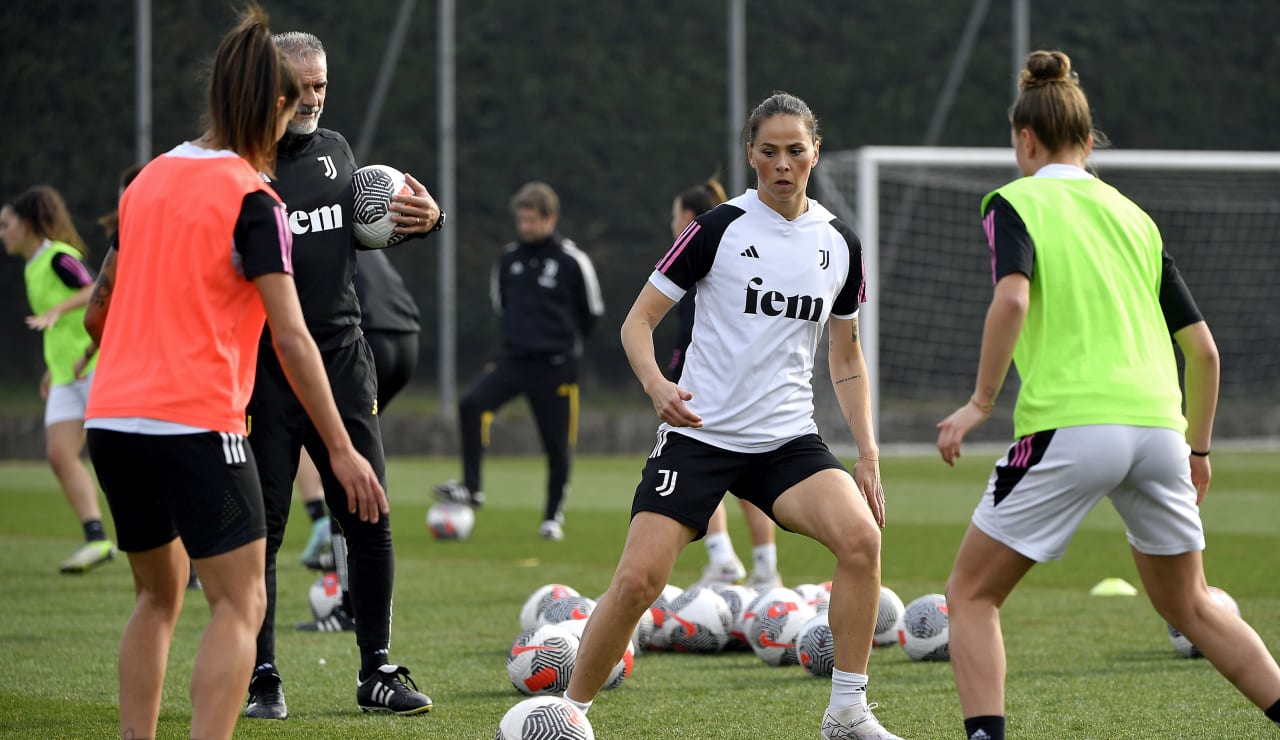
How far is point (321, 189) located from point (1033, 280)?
225 centimetres

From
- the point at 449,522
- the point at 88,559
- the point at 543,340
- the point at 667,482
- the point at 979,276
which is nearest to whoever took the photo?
the point at 667,482

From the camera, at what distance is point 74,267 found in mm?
9547

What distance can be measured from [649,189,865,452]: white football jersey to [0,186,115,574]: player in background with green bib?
5745 mm

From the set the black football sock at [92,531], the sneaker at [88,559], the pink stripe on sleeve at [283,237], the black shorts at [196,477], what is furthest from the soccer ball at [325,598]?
the pink stripe on sleeve at [283,237]

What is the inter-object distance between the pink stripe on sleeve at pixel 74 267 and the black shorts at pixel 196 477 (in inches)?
242

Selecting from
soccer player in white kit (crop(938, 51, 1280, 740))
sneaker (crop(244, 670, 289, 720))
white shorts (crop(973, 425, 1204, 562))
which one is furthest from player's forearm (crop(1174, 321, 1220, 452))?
sneaker (crop(244, 670, 289, 720))

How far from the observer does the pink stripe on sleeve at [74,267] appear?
9555 millimetres

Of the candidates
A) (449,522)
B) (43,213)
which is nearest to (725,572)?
(449,522)

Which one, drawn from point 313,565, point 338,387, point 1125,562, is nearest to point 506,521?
point 313,565

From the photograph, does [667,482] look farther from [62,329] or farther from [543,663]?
[62,329]

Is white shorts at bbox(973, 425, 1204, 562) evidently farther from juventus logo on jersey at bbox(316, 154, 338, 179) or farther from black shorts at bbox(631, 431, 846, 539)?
juventus logo on jersey at bbox(316, 154, 338, 179)

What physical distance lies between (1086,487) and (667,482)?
1234mm

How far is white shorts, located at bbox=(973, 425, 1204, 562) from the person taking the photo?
395cm

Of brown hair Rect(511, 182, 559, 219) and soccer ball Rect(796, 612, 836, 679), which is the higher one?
brown hair Rect(511, 182, 559, 219)
